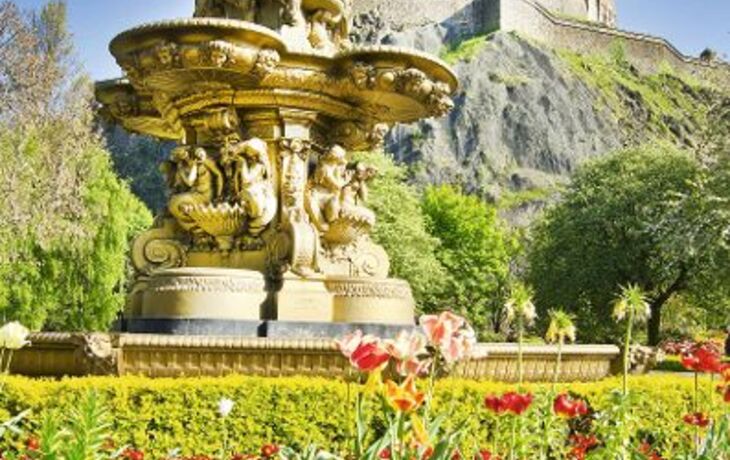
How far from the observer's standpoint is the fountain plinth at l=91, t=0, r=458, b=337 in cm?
1003

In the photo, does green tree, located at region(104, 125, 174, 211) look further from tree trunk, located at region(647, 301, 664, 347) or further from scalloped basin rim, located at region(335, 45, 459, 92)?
scalloped basin rim, located at region(335, 45, 459, 92)

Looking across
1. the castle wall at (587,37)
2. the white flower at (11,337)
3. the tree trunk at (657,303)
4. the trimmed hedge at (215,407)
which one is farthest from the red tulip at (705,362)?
the castle wall at (587,37)

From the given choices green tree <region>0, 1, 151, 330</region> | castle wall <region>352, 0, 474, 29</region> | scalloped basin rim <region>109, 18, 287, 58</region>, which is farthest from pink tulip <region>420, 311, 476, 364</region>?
castle wall <region>352, 0, 474, 29</region>

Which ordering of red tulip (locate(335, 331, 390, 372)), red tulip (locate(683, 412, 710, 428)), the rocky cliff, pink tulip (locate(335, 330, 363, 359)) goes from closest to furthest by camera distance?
red tulip (locate(335, 331, 390, 372))
pink tulip (locate(335, 330, 363, 359))
red tulip (locate(683, 412, 710, 428))
the rocky cliff

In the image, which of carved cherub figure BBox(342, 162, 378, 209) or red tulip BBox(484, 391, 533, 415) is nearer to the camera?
red tulip BBox(484, 391, 533, 415)

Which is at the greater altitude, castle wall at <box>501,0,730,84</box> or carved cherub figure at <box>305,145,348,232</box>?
castle wall at <box>501,0,730,84</box>

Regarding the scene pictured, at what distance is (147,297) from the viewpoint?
9.99 metres

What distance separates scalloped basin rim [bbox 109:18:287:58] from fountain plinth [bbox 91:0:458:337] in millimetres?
15

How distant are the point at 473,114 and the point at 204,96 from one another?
227ft

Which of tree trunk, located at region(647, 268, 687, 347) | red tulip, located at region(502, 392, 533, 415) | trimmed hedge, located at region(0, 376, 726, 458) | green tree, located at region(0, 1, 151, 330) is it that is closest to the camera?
red tulip, located at region(502, 392, 533, 415)

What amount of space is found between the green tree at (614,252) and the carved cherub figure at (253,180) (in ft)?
87.5

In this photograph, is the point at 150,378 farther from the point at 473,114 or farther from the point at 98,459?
the point at 473,114

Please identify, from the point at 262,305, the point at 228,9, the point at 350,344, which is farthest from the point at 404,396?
the point at 228,9

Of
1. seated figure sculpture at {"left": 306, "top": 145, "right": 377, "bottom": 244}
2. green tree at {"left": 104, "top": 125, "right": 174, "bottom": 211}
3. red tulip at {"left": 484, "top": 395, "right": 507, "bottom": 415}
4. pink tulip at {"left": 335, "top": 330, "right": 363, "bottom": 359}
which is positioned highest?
green tree at {"left": 104, "top": 125, "right": 174, "bottom": 211}
